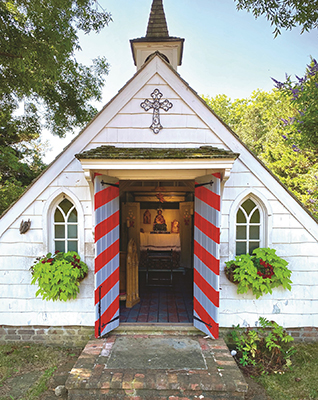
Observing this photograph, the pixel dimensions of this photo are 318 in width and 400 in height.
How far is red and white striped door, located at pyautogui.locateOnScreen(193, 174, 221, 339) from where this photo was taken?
430 cm

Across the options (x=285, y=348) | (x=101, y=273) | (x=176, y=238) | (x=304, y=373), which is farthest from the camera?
(x=176, y=238)

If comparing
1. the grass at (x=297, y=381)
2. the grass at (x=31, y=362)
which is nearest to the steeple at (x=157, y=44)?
the grass at (x=31, y=362)

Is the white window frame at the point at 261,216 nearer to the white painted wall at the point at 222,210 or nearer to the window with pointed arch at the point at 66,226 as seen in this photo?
the white painted wall at the point at 222,210

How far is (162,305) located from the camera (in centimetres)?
596

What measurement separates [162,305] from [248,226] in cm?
264

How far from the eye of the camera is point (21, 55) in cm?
454

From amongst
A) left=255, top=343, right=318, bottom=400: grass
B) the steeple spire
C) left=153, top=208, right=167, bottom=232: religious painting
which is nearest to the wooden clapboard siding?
left=255, top=343, right=318, bottom=400: grass

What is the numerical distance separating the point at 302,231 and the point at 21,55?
228 inches

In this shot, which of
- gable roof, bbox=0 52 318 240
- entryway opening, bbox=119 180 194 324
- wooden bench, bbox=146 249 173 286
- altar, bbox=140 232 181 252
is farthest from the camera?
altar, bbox=140 232 181 252

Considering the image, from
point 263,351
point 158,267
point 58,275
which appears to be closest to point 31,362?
point 58,275

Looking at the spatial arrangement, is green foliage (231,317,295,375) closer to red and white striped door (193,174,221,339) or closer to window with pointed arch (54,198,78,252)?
red and white striped door (193,174,221,339)

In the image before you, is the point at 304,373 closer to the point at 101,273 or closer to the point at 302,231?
the point at 302,231

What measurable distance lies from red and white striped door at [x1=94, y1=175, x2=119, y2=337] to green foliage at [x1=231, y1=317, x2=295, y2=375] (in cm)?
219

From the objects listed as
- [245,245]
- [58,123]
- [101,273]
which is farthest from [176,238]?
[58,123]
